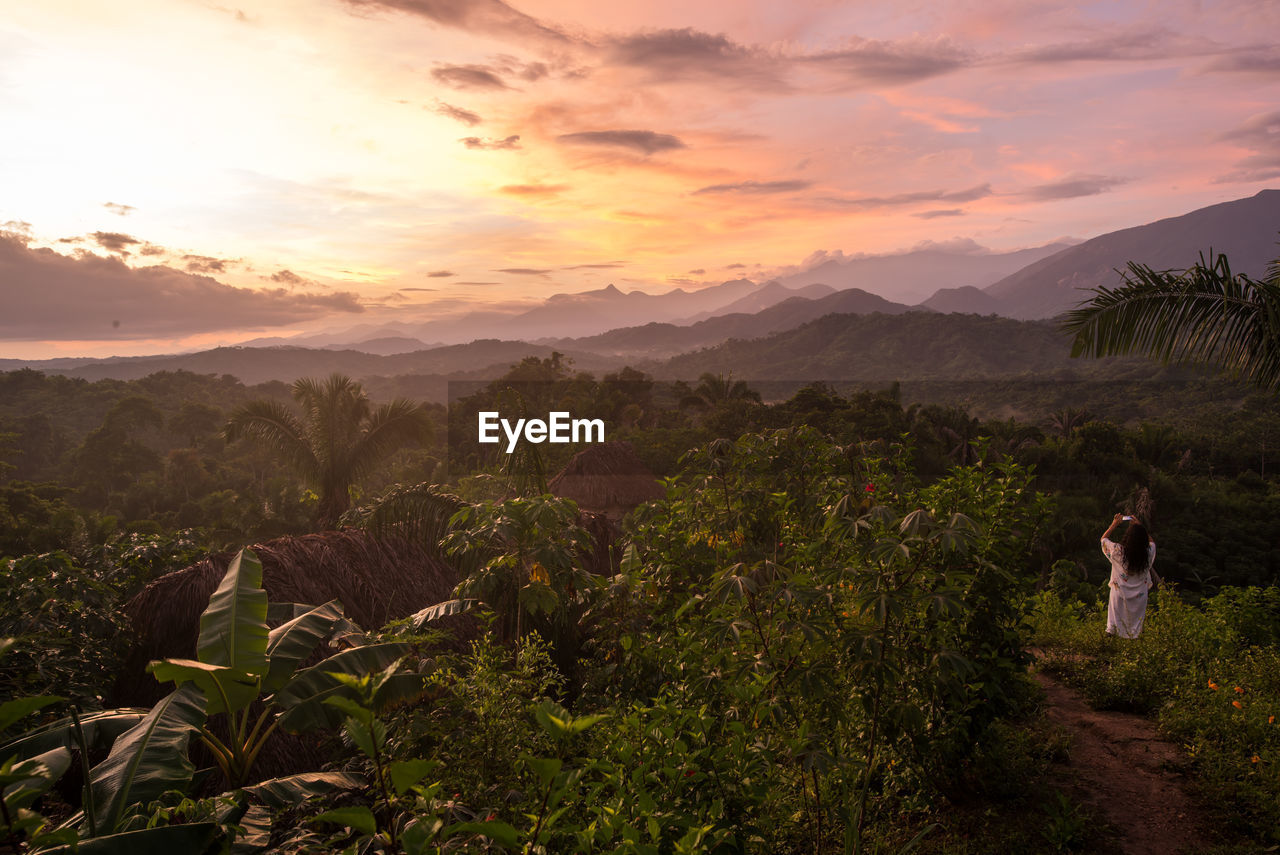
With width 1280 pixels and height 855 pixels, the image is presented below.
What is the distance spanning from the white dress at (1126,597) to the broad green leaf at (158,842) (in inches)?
328

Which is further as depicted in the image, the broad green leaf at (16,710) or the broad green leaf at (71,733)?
the broad green leaf at (71,733)

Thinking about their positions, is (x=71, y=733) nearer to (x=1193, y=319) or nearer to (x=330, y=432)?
(x=1193, y=319)

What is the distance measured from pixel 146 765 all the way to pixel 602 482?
12309 mm

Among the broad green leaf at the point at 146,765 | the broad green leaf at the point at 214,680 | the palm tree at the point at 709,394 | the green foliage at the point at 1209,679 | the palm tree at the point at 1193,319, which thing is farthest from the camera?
the palm tree at the point at 709,394

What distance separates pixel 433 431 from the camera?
1393cm

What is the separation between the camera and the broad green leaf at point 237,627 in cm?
375

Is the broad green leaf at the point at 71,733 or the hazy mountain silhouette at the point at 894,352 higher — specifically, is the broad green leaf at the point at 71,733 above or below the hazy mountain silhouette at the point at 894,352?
below

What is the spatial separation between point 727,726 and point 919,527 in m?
1.32

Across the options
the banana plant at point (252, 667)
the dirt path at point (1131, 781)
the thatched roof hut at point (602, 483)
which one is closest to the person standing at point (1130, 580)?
the dirt path at point (1131, 781)

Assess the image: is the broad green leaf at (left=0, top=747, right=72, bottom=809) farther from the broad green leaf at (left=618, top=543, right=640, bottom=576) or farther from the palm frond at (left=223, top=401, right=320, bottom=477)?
the palm frond at (left=223, top=401, right=320, bottom=477)

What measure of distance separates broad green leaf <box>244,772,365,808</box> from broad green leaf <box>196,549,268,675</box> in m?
0.75

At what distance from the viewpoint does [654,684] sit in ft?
15.6

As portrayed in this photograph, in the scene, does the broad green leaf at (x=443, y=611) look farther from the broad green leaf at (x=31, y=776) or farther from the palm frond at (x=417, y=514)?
the palm frond at (x=417, y=514)

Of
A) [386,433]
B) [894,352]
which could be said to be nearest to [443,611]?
[386,433]
